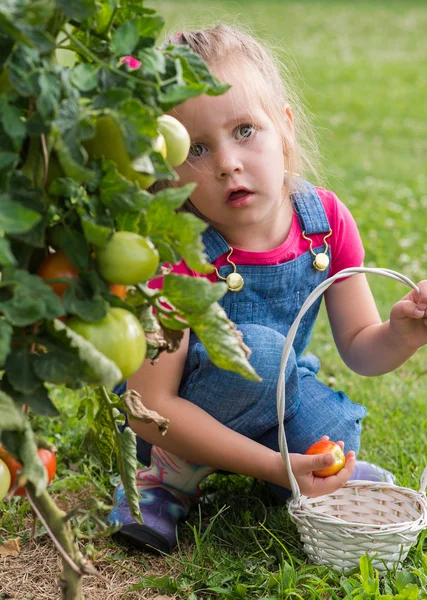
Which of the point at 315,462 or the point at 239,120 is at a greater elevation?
the point at 239,120

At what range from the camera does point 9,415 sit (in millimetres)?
939

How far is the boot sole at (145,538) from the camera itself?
1.71 metres

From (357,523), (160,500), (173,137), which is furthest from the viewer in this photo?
(160,500)

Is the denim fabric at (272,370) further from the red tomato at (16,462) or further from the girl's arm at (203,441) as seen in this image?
the red tomato at (16,462)

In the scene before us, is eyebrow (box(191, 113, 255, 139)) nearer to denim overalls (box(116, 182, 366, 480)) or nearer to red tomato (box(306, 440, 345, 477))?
denim overalls (box(116, 182, 366, 480))

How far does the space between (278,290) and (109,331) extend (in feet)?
3.45

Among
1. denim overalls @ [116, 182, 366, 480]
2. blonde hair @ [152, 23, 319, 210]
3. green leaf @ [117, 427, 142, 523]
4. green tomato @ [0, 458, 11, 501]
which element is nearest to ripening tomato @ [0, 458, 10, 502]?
green tomato @ [0, 458, 11, 501]

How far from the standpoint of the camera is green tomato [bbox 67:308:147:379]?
0.98 metres

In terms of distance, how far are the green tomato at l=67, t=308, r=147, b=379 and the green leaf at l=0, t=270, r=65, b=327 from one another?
65 mm

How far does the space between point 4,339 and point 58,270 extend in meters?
0.13

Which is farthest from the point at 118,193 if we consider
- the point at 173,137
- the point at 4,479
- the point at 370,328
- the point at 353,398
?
the point at 353,398

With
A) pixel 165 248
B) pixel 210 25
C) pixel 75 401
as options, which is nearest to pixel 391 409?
pixel 75 401

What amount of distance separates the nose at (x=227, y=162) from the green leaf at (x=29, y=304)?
90 centimetres

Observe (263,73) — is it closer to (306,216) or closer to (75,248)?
(306,216)
